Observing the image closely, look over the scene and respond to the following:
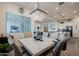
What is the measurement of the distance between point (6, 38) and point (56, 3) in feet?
4.20

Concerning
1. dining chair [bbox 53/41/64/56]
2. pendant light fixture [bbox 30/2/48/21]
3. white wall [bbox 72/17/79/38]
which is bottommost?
dining chair [bbox 53/41/64/56]

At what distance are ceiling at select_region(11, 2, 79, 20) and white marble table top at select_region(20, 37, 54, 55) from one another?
0.57 metres

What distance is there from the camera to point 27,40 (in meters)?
2.50

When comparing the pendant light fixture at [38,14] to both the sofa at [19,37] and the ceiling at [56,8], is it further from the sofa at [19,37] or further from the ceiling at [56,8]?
the sofa at [19,37]

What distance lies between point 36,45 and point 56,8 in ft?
2.92

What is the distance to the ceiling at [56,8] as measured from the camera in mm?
2410

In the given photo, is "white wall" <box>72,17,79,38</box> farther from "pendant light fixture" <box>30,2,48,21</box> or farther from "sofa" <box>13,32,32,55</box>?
"sofa" <box>13,32,32,55</box>

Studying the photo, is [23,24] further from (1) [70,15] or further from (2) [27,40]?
(1) [70,15]

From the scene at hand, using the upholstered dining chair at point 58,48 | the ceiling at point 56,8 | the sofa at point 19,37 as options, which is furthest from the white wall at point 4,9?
the upholstered dining chair at point 58,48

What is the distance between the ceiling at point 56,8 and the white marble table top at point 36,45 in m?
→ 0.57

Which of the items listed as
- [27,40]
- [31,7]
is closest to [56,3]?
[31,7]

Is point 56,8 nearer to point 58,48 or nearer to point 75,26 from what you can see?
point 75,26

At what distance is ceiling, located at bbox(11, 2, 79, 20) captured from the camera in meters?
2.41

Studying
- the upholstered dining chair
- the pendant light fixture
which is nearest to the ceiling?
the pendant light fixture
